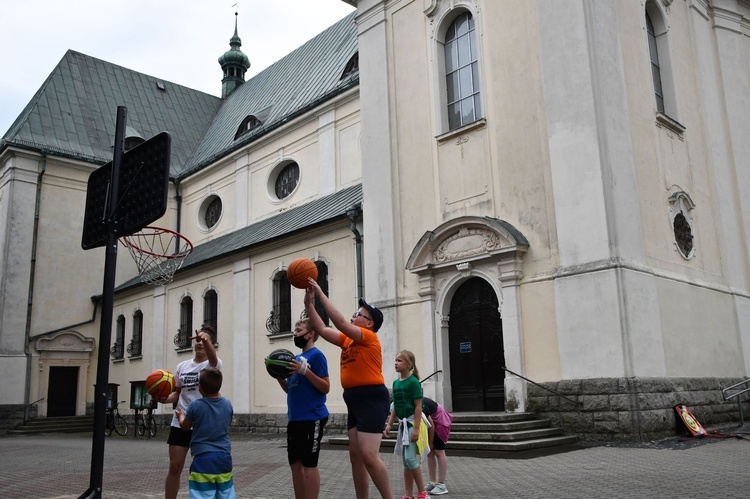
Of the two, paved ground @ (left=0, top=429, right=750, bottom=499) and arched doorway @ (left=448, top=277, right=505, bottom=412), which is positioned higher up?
arched doorway @ (left=448, top=277, right=505, bottom=412)

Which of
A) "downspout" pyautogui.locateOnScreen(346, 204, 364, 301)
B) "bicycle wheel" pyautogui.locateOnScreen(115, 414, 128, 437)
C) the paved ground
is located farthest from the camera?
"bicycle wheel" pyautogui.locateOnScreen(115, 414, 128, 437)

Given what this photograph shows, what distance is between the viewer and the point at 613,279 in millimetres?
12234

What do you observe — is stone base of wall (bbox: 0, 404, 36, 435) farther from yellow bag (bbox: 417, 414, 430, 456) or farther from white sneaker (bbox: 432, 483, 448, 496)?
yellow bag (bbox: 417, 414, 430, 456)

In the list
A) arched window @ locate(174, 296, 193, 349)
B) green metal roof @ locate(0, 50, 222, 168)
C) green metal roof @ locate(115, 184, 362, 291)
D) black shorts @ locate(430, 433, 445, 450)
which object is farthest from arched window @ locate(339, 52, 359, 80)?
black shorts @ locate(430, 433, 445, 450)

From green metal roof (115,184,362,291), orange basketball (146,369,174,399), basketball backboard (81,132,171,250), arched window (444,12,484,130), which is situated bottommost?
orange basketball (146,369,174,399)

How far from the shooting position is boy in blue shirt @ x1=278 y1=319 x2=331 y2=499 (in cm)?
570

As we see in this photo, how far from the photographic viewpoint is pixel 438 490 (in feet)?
25.7

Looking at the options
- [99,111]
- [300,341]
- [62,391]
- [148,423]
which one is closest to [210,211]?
[99,111]

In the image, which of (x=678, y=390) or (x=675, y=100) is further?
(x=675, y=100)

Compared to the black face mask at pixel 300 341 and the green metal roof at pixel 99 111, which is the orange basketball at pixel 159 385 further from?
the green metal roof at pixel 99 111

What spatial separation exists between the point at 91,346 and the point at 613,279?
76.0ft

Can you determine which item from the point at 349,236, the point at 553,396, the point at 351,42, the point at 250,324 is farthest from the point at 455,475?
the point at 351,42

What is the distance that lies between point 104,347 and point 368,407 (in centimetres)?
213

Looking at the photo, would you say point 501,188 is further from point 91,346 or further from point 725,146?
point 91,346
